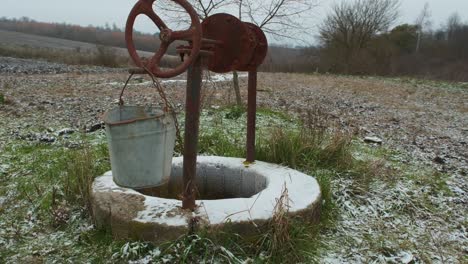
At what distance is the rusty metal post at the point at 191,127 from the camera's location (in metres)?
A: 3.01

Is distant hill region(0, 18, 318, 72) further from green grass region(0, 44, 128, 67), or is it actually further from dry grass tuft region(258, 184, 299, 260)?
dry grass tuft region(258, 184, 299, 260)

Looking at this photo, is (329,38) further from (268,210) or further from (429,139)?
(268,210)

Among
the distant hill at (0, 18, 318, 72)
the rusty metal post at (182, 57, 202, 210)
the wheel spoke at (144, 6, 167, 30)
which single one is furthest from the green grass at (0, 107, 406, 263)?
the distant hill at (0, 18, 318, 72)

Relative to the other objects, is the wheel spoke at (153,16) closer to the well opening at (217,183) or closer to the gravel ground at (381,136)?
A: the well opening at (217,183)

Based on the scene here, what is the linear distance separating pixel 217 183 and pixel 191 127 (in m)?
1.43

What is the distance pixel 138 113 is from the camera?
2.98 meters

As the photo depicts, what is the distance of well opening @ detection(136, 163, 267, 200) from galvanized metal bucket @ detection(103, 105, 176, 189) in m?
1.50

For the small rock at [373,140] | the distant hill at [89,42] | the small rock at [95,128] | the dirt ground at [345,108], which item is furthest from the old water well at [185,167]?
the distant hill at [89,42]

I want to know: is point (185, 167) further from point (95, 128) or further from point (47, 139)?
point (95, 128)

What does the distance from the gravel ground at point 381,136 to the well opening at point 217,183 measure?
91 cm

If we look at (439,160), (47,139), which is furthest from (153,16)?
(439,160)

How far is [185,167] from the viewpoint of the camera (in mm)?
3162

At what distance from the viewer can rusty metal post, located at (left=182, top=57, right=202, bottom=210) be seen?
9.88 ft

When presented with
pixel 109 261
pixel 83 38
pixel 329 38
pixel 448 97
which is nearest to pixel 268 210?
pixel 109 261
